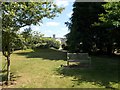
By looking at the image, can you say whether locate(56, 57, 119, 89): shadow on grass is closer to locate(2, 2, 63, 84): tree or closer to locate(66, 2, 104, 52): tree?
locate(2, 2, 63, 84): tree

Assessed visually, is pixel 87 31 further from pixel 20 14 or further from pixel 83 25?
pixel 20 14

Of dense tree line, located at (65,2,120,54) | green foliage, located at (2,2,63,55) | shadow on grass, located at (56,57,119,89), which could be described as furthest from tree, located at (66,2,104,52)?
green foliage, located at (2,2,63,55)

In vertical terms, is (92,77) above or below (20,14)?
below

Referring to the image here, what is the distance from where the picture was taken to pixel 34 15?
12680 mm

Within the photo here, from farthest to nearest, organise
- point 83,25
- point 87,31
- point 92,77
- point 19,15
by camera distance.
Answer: point 83,25 < point 87,31 < point 92,77 < point 19,15

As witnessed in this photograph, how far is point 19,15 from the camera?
40.4 ft

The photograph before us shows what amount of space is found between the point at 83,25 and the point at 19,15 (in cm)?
1896

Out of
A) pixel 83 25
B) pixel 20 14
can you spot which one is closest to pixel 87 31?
pixel 83 25

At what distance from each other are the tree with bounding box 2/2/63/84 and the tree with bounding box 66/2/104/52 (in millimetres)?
17218

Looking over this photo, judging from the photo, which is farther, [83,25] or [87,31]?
[83,25]

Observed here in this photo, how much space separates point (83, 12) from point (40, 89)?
66.0 feet

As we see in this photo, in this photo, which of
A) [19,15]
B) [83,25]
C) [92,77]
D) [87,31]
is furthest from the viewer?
[83,25]

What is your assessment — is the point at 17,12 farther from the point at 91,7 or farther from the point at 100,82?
the point at 91,7

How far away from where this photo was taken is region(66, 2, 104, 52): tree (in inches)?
1173
